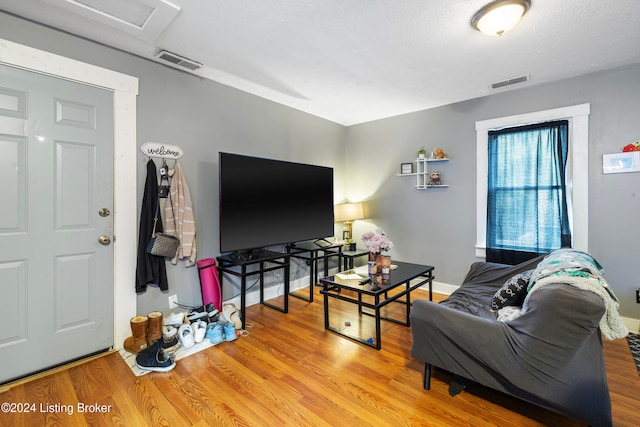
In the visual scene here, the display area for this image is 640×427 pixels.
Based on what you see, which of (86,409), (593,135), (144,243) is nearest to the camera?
(86,409)

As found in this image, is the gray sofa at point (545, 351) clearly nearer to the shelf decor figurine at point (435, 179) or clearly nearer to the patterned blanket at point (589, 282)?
the patterned blanket at point (589, 282)

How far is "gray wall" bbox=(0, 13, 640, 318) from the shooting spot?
8.68 ft

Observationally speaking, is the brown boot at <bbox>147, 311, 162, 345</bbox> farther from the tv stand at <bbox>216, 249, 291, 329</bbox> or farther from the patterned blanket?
the patterned blanket

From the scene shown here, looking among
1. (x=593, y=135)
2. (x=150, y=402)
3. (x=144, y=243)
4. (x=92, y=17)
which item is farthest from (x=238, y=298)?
(x=593, y=135)

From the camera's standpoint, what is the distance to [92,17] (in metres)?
1.97

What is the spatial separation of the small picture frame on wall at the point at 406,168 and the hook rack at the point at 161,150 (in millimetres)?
2831

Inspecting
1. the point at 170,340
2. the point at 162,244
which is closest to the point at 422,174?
the point at 162,244

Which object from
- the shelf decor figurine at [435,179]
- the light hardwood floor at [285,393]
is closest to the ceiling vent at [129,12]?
the light hardwood floor at [285,393]

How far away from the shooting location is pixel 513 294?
2.04 metres

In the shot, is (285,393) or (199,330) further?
(199,330)

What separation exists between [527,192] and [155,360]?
388 cm

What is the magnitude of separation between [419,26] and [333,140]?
2561mm

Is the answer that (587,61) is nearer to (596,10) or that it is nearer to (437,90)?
(596,10)

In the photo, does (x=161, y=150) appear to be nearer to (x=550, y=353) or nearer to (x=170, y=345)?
(x=170, y=345)
